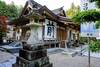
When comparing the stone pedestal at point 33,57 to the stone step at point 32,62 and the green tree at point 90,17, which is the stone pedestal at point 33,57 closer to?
the stone step at point 32,62

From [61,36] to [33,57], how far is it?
30.9ft

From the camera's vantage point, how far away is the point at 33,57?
17.3ft

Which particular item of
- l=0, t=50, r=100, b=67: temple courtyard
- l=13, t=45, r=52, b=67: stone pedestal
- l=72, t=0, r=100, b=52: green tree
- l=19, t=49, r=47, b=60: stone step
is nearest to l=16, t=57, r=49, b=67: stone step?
l=13, t=45, r=52, b=67: stone pedestal

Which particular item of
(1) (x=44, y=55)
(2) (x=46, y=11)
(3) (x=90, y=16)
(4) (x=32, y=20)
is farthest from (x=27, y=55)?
(2) (x=46, y=11)

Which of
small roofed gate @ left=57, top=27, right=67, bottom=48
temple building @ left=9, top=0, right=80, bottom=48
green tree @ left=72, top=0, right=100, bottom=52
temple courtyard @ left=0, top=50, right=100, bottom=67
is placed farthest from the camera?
small roofed gate @ left=57, top=27, right=67, bottom=48

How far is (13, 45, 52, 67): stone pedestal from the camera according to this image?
5.20 meters

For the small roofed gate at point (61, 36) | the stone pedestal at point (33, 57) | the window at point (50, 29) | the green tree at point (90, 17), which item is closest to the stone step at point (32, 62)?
the stone pedestal at point (33, 57)

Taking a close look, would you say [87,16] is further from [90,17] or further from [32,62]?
[32,62]

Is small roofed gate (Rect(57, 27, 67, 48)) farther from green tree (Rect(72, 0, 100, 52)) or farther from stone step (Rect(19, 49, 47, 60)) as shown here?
green tree (Rect(72, 0, 100, 52))

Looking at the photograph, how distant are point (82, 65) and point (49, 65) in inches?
76.1

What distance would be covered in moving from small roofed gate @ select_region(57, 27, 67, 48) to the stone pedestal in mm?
8293

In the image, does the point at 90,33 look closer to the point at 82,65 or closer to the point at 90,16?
the point at 82,65

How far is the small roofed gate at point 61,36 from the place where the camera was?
46.3ft

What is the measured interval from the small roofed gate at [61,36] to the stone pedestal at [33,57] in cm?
829
